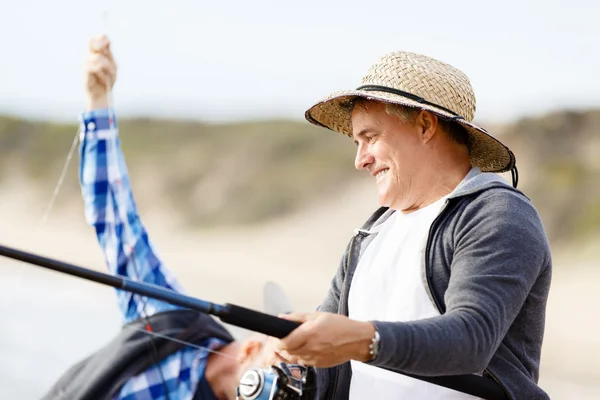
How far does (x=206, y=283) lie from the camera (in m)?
18.8

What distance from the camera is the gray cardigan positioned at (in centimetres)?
165

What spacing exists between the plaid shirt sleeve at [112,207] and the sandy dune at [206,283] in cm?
28

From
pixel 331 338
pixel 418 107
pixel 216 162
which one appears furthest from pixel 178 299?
pixel 216 162

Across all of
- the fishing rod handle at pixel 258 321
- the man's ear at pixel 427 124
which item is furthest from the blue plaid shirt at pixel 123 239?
the fishing rod handle at pixel 258 321

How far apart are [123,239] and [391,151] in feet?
4.64

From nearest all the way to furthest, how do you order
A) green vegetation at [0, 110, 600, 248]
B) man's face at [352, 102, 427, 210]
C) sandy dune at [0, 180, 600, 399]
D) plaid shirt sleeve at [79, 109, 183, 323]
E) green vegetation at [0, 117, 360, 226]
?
man's face at [352, 102, 427, 210], plaid shirt sleeve at [79, 109, 183, 323], sandy dune at [0, 180, 600, 399], green vegetation at [0, 110, 600, 248], green vegetation at [0, 117, 360, 226]

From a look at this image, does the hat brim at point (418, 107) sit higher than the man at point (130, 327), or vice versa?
the hat brim at point (418, 107)

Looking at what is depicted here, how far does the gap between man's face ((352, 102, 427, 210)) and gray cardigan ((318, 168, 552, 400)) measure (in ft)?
0.42

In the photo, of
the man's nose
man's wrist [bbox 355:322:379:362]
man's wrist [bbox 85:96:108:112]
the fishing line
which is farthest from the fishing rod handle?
man's wrist [bbox 85:96:108:112]

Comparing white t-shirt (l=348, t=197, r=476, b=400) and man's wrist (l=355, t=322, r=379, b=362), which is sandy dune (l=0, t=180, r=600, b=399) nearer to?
white t-shirt (l=348, t=197, r=476, b=400)

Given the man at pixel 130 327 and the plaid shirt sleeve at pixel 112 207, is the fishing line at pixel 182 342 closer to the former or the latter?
the man at pixel 130 327

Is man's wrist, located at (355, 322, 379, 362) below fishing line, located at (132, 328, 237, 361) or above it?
above

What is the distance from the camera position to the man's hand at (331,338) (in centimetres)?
163

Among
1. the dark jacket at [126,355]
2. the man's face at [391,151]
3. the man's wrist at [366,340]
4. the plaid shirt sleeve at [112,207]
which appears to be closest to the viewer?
the man's wrist at [366,340]
